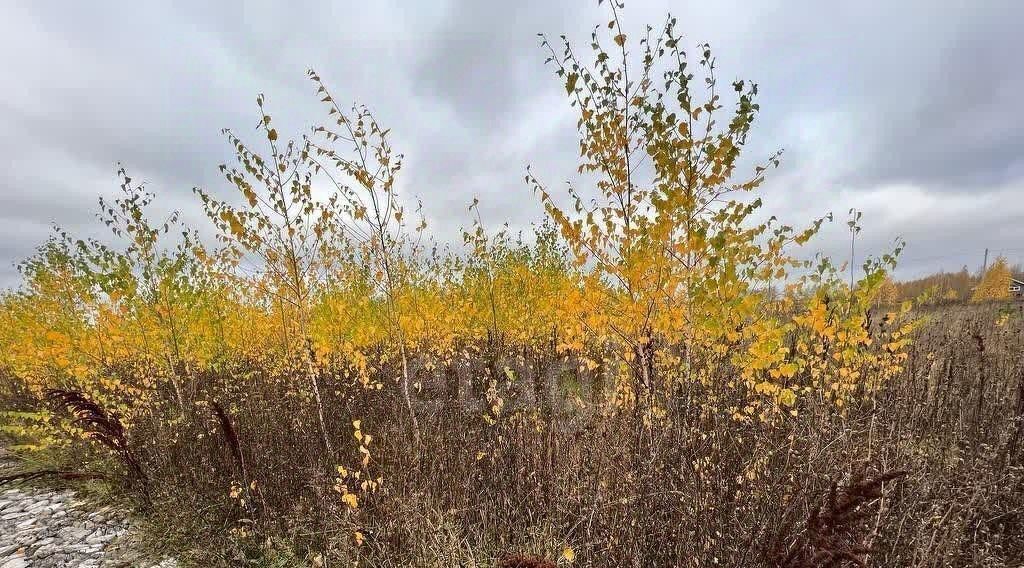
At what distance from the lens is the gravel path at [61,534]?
3.36 metres

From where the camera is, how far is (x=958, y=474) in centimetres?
312

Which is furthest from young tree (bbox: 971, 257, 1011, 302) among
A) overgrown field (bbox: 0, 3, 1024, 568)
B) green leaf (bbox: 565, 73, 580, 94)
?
green leaf (bbox: 565, 73, 580, 94)

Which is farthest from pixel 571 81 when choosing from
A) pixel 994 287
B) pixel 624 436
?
pixel 994 287

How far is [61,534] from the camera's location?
380 cm

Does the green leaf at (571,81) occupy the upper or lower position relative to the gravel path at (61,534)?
upper

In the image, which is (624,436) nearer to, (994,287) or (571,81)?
(571,81)

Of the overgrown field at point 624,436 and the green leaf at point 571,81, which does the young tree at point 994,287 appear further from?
the green leaf at point 571,81

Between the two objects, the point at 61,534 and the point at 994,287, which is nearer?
the point at 61,534

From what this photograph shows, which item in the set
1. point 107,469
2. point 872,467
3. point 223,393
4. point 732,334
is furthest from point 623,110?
point 223,393

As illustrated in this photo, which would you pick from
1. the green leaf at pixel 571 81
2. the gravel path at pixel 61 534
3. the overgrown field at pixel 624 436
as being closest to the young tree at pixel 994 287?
the overgrown field at pixel 624 436

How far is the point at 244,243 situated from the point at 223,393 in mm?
4177

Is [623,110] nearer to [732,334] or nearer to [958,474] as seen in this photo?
[732,334]

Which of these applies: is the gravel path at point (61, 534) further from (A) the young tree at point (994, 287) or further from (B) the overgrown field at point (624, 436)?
(A) the young tree at point (994, 287)

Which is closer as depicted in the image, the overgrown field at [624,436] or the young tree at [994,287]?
the overgrown field at [624,436]
